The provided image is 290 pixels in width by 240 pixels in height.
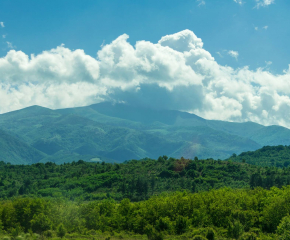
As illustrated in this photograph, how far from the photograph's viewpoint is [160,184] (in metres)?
163

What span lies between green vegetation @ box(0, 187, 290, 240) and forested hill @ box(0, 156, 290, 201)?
68.4 meters

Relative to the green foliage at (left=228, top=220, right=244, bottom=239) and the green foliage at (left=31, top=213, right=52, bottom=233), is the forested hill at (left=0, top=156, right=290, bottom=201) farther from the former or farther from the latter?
the green foliage at (left=228, top=220, right=244, bottom=239)

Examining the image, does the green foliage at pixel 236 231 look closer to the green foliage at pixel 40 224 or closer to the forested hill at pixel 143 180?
the green foliage at pixel 40 224

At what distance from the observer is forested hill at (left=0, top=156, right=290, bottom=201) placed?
152 metres

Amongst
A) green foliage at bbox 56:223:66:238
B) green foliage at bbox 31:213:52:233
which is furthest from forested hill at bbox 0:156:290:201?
green foliage at bbox 56:223:66:238

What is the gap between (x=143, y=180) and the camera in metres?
156

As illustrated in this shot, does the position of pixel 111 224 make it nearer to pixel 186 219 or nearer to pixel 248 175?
pixel 186 219

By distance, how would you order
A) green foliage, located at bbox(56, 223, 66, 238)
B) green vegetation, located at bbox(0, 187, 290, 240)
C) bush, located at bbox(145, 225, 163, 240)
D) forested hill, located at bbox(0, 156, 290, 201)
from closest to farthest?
bush, located at bbox(145, 225, 163, 240) → green foliage, located at bbox(56, 223, 66, 238) → green vegetation, located at bbox(0, 187, 290, 240) → forested hill, located at bbox(0, 156, 290, 201)

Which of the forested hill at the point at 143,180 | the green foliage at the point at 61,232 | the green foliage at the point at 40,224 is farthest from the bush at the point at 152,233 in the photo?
the forested hill at the point at 143,180

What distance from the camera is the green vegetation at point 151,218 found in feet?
216

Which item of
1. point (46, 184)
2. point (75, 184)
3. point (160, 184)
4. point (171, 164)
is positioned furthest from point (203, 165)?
point (46, 184)

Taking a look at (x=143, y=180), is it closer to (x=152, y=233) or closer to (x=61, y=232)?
(x=152, y=233)

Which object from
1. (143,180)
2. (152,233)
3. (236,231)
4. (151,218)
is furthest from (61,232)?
(143,180)

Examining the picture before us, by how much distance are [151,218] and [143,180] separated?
84702mm
